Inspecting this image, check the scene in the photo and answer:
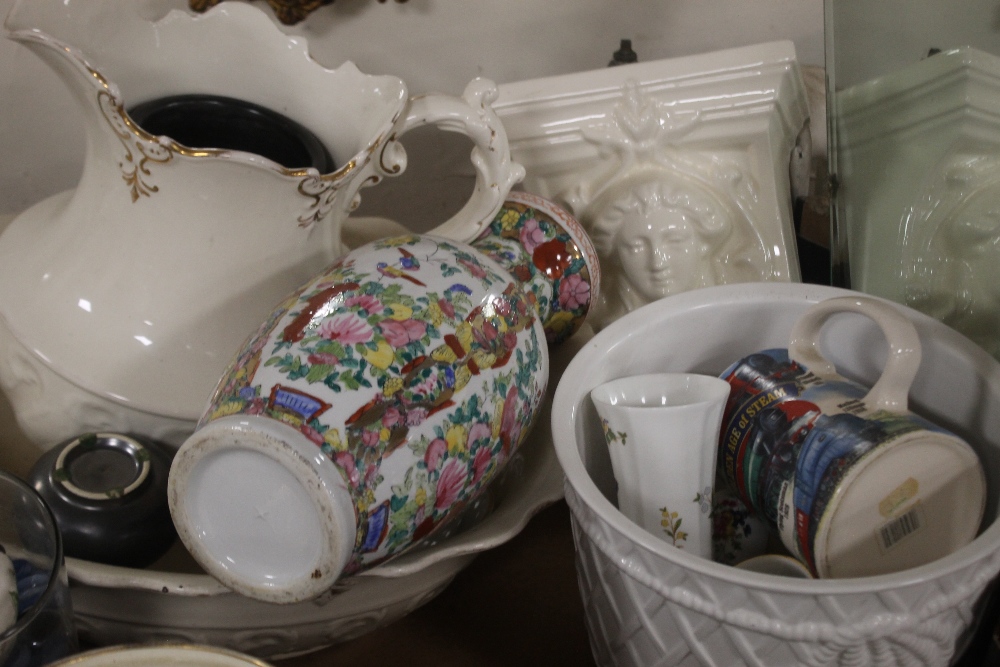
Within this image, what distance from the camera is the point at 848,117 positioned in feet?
1.67

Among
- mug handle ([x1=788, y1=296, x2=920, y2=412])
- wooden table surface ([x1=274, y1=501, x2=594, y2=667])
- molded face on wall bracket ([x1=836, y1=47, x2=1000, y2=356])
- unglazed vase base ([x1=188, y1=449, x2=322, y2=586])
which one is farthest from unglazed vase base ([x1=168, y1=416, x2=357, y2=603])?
molded face on wall bracket ([x1=836, y1=47, x2=1000, y2=356])

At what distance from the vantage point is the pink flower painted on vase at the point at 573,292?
0.50 metres

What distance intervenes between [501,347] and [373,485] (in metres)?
0.08

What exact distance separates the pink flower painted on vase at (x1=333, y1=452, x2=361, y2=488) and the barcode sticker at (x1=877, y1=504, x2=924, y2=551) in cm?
20

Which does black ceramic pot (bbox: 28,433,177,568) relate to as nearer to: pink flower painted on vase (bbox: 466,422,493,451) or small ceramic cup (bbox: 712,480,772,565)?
pink flower painted on vase (bbox: 466,422,493,451)

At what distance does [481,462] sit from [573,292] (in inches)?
6.0

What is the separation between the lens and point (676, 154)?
56 cm

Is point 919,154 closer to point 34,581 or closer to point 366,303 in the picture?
point 366,303

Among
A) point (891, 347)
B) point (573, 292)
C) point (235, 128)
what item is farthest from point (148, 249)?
point (891, 347)

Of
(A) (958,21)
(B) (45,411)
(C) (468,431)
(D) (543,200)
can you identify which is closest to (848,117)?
(A) (958,21)

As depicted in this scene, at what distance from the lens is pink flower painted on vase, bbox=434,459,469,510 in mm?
366

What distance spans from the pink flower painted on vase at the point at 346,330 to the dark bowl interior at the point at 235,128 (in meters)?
0.13

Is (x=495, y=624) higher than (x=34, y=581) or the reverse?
the reverse

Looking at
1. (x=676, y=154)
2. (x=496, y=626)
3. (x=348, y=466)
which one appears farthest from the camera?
(x=676, y=154)
